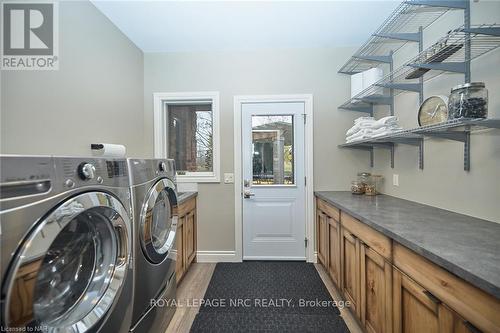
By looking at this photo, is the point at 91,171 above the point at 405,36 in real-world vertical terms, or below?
below

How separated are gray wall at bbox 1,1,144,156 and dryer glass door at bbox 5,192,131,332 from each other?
0.93m

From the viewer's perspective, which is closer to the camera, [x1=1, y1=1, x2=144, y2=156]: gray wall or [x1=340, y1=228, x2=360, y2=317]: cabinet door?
[x1=1, y1=1, x2=144, y2=156]: gray wall

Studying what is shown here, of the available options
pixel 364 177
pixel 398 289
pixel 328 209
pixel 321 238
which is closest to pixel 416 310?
pixel 398 289

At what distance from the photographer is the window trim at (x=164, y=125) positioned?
283 cm

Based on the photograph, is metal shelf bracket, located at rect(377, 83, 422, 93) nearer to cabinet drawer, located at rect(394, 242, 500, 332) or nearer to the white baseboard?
cabinet drawer, located at rect(394, 242, 500, 332)

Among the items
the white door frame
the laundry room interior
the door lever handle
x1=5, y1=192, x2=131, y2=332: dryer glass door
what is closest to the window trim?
the laundry room interior

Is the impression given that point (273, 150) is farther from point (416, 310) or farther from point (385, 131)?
point (416, 310)

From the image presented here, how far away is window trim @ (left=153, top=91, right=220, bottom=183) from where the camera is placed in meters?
2.83

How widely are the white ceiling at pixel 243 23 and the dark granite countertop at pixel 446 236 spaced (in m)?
1.75

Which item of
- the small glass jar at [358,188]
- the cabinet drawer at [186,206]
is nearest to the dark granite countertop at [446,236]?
the small glass jar at [358,188]

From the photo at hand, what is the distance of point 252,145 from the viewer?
2836mm

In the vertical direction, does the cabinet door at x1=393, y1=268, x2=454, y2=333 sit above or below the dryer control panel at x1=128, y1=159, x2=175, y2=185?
below

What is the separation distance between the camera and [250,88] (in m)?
2.81

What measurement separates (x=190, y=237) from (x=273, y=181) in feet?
3.74
